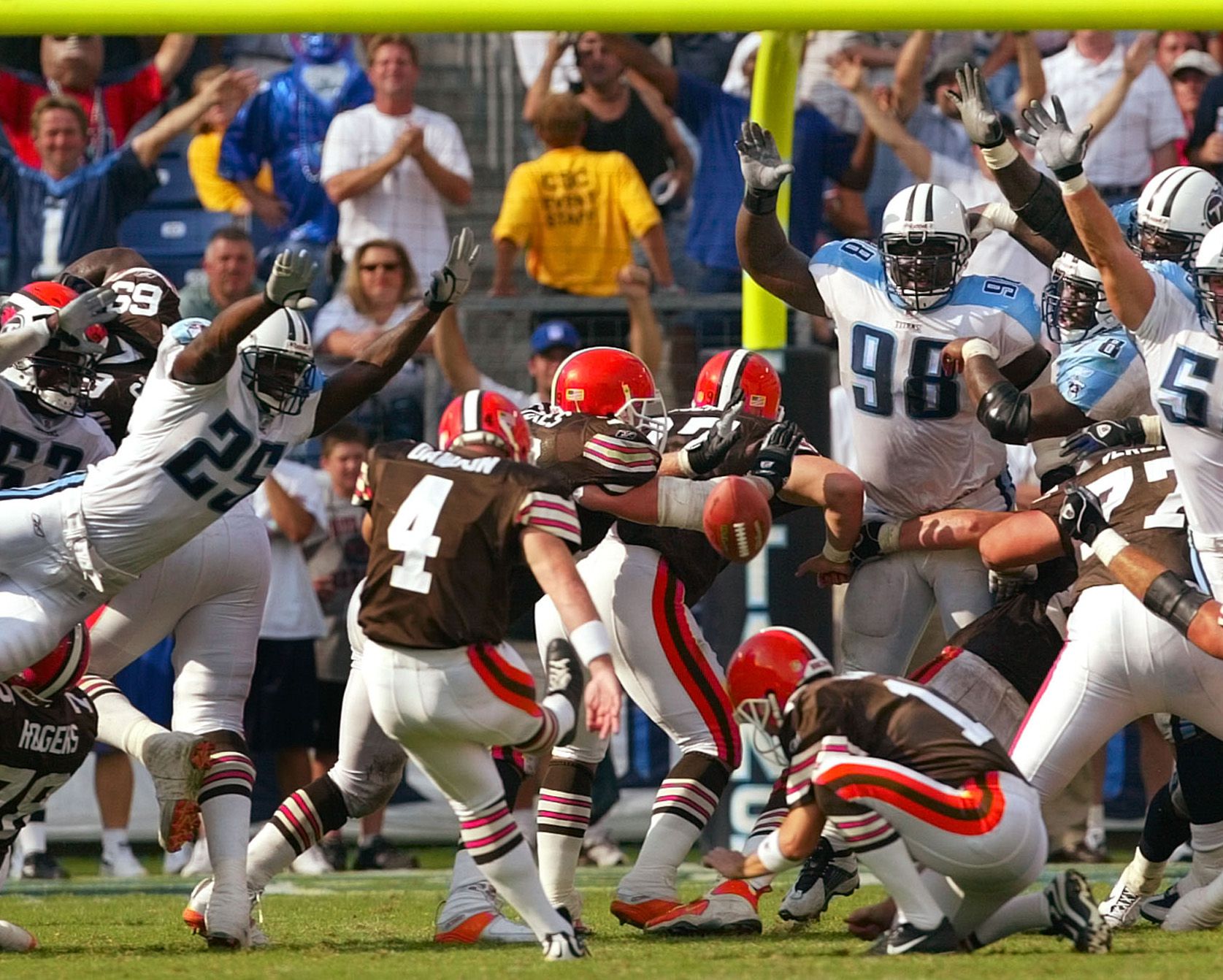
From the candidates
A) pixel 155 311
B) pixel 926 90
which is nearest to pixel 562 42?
pixel 926 90

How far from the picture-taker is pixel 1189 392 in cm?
494

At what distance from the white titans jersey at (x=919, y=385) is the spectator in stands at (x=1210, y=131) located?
12.2 ft

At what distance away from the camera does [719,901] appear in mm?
5375

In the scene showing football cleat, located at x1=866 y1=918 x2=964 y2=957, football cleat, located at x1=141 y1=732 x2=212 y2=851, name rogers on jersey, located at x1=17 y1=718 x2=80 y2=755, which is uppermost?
name rogers on jersey, located at x1=17 y1=718 x2=80 y2=755

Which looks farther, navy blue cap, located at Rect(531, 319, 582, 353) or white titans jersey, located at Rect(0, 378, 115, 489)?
navy blue cap, located at Rect(531, 319, 582, 353)

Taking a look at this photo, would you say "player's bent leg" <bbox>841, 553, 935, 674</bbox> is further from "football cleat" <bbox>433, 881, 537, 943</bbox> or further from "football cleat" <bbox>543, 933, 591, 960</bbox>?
"football cleat" <bbox>543, 933, 591, 960</bbox>

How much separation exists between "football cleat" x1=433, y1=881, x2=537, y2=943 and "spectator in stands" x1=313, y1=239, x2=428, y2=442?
3.77m

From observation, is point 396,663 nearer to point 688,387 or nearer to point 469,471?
point 469,471

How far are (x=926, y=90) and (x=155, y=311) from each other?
4.82 m

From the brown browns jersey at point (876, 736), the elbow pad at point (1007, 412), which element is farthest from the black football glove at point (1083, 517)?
the brown browns jersey at point (876, 736)

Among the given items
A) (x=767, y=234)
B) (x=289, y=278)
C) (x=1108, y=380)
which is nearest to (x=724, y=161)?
(x=767, y=234)

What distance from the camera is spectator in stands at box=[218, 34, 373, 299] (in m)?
9.45

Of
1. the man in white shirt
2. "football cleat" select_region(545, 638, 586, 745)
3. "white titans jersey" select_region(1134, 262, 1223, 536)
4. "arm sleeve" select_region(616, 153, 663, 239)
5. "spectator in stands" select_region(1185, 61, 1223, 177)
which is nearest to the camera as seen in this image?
"football cleat" select_region(545, 638, 586, 745)

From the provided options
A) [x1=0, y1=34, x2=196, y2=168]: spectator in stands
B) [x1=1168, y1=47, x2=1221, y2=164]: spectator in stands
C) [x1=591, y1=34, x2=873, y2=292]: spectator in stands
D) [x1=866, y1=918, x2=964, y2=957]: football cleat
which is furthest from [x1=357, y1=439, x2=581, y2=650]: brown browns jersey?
[x1=1168, y1=47, x2=1221, y2=164]: spectator in stands
